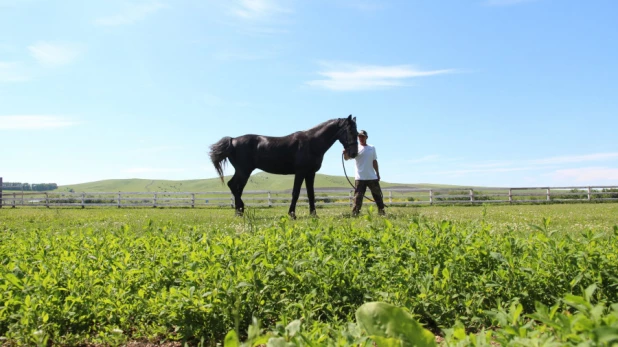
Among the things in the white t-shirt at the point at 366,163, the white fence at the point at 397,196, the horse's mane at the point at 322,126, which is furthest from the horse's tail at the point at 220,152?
the white fence at the point at 397,196

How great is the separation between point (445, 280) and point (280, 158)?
930 centimetres

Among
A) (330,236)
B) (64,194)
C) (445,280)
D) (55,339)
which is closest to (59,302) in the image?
(55,339)

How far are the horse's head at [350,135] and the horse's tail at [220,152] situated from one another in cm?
338

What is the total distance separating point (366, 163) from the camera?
12070mm

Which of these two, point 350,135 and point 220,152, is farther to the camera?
point 220,152

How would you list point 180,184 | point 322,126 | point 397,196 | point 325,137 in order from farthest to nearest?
point 180,184, point 397,196, point 322,126, point 325,137

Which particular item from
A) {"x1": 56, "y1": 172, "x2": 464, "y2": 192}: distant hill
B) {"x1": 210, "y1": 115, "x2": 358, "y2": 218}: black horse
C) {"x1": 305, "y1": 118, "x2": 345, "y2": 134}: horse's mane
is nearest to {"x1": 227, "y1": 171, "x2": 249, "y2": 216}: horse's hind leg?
{"x1": 210, "y1": 115, "x2": 358, "y2": 218}: black horse

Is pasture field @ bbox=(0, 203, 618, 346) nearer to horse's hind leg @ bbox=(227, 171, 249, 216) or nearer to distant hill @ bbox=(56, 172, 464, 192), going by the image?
horse's hind leg @ bbox=(227, 171, 249, 216)

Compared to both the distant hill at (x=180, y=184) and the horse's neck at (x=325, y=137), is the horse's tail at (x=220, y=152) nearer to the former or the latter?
the horse's neck at (x=325, y=137)

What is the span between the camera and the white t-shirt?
12.0 m

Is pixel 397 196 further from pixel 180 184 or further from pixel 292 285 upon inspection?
pixel 180 184

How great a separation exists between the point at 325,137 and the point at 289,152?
1.18 metres

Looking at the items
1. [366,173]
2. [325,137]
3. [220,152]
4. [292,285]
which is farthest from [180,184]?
[292,285]

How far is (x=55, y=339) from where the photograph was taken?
11.4 feet
